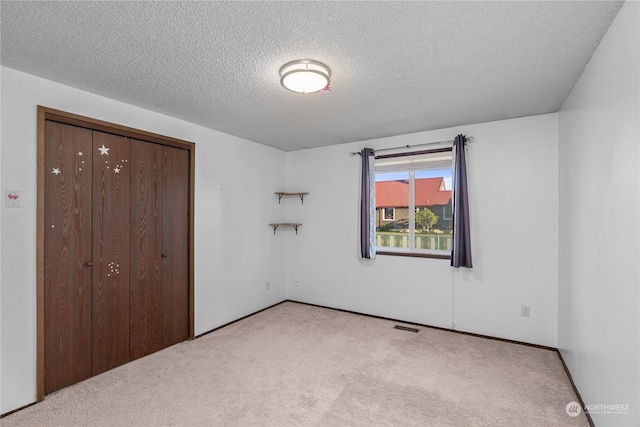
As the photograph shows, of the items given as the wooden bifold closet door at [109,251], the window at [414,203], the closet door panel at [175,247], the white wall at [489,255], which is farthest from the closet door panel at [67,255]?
the window at [414,203]

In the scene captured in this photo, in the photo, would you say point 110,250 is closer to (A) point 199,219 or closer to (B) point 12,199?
(B) point 12,199

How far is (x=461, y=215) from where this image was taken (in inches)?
136

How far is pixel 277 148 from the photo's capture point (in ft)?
15.8

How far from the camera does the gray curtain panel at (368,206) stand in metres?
4.09

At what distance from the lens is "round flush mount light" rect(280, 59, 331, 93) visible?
2.07 metres

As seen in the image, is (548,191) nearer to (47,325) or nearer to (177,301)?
(177,301)

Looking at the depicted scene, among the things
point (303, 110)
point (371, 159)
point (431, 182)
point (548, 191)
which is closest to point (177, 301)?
point (303, 110)

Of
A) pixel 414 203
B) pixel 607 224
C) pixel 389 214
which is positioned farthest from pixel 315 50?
pixel 389 214

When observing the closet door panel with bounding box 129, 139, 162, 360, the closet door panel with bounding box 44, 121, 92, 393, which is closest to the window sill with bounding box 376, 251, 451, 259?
the closet door panel with bounding box 129, 139, 162, 360

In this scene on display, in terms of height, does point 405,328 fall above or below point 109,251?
below

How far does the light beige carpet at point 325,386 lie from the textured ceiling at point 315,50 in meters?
2.46

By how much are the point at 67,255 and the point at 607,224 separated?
382 cm

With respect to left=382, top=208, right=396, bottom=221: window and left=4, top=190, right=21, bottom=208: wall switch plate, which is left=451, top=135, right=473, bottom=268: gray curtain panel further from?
left=4, top=190, right=21, bottom=208: wall switch plate

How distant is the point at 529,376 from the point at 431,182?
229cm
